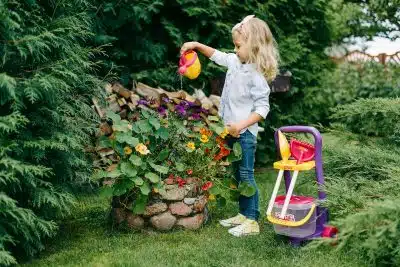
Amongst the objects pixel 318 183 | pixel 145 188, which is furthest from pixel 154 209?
pixel 318 183

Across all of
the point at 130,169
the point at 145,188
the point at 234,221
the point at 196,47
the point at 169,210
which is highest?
the point at 196,47

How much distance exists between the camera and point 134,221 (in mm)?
4355

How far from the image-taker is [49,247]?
408cm

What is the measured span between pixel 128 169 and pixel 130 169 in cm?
1

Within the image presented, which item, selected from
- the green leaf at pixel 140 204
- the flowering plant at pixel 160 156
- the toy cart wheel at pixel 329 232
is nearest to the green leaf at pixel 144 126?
the flowering plant at pixel 160 156

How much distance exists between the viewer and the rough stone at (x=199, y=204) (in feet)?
14.5

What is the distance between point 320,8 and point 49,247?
194 inches

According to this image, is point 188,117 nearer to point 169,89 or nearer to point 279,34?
point 169,89

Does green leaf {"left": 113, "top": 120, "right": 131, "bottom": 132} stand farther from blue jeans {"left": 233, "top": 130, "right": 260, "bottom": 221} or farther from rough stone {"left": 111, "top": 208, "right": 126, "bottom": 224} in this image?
blue jeans {"left": 233, "top": 130, "right": 260, "bottom": 221}

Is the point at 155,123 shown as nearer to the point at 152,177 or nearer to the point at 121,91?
the point at 152,177

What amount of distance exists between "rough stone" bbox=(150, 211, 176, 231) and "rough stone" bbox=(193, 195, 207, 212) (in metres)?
0.19

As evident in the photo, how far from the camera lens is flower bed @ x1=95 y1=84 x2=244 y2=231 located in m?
4.19

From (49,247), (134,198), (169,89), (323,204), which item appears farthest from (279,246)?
(169,89)

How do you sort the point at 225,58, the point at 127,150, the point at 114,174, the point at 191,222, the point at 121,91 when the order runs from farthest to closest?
the point at 121,91
the point at 225,58
the point at 191,222
the point at 127,150
the point at 114,174
